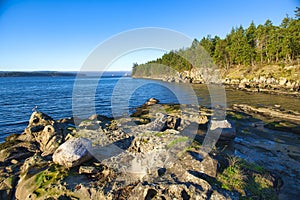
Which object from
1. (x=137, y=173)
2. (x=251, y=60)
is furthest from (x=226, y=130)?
(x=251, y=60)

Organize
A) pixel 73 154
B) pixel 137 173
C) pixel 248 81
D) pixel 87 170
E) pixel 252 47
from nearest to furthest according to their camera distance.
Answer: pixel 137 173 < pixel 87 170 < pixel 73 154 < pixel 248 81 < pixel 252 47

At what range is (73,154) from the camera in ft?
29.7

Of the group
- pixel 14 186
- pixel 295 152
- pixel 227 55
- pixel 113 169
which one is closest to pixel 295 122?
pixel 295 152

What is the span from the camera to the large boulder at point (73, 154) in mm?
8961

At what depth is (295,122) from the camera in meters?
22.0

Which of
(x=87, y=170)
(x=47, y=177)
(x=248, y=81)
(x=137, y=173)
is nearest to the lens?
(x=137, y=173)

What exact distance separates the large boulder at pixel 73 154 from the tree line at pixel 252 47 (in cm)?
7185

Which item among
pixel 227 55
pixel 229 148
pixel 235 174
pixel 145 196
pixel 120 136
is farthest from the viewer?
pixel 227 55

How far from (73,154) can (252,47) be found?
87.7 m

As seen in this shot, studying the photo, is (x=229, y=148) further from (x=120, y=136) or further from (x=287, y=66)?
(x=287, y=66)

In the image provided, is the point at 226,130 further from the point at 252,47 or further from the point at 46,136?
the point at 252,47

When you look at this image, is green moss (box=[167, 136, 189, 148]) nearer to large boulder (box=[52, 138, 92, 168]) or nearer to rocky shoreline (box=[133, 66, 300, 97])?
large boulder (box=[52, 138, 92, 168])

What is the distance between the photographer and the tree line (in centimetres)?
6098

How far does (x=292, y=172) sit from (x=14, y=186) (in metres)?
15.3
